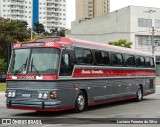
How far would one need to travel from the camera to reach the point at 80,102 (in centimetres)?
1574

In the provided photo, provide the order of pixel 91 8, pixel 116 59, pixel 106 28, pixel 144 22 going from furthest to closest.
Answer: pixel 91 8 → pixel 106 28 → pixel 144 22 → pixel 116 59

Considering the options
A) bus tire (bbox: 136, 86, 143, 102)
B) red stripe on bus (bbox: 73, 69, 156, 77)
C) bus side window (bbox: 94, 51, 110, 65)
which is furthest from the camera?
bus tire (bbox: 136, 86, 143, 102)

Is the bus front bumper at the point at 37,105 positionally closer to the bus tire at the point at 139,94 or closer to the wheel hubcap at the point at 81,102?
the wheel hubcap at the point at 81,102

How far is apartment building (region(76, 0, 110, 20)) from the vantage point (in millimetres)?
174000

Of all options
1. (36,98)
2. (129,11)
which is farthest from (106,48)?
(129,11)

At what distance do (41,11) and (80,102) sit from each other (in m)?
176

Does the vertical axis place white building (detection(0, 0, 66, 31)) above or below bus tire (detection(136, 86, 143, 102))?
above

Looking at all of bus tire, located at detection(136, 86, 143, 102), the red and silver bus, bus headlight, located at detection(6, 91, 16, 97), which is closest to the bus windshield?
the red and silver bus

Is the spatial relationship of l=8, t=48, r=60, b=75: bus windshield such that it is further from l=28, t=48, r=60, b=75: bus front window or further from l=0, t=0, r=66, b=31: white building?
l=0, t=0, r=66, b=31: white building

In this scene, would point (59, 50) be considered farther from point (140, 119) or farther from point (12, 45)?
point (140, 119)

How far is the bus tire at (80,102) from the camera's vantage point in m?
15.5

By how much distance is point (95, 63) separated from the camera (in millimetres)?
17062

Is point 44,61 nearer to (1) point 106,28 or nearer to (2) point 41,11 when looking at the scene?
(1) point 106,28

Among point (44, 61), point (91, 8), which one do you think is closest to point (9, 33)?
point (44, 61)
